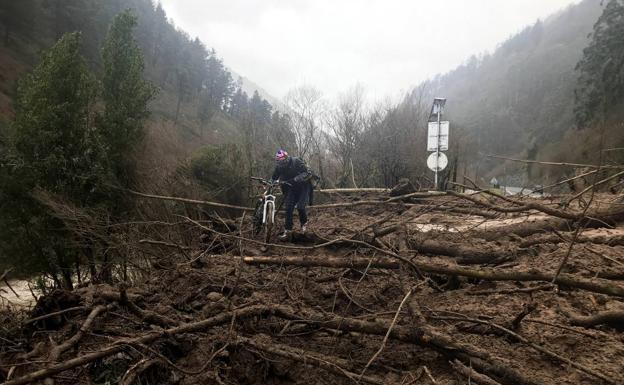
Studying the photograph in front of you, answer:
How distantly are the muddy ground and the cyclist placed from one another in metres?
2.10

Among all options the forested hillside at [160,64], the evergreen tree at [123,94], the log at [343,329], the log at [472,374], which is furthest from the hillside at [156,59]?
the log at [472,374]

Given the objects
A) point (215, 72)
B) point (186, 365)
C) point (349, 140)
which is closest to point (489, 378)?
point (186, 365)

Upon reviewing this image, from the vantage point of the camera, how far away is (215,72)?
74562 millimetres

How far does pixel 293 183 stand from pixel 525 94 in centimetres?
7455

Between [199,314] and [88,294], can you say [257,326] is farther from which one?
[88,294]

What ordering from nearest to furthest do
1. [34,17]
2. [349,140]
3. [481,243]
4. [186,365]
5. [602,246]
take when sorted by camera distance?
[186,365]
[602,246]
[481,243]
[349,140]
[34,17]

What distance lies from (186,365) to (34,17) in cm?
4819

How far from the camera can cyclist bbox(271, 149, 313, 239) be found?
681 centimetres

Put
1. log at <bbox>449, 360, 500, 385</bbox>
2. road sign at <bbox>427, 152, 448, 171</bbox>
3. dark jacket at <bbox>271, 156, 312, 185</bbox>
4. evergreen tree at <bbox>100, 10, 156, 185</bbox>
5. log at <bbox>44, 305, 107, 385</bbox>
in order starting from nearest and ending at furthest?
log at <bbox>449, 360, 500, 385</bbox> < log at <bbox>44, 305, 107, 385</bbox> < dark jacket at <bbox>271, 156, 312, 185</bbox> < road sign at <bbox>427, 152, 448, 171</bbox> < evergreen tree at <bbox>100, 10, 156, 185</bbox>

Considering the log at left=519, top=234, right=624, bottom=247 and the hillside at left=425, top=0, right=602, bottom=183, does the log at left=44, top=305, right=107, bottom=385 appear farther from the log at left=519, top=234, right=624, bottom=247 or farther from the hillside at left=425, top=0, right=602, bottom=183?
the hillside at left=425, top=0, right=602, bottom=183

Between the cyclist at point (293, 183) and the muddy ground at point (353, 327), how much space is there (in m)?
2.10

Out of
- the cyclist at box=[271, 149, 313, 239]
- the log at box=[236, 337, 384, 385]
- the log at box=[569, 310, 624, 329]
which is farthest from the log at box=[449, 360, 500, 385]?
the cyclist at box=[271, 149, 313, 239]

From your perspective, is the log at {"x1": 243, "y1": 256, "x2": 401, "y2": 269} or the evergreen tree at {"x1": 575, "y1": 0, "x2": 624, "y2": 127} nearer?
the log at {"x1": 243, "y1": 256, "x2": 401, "y2": 269}

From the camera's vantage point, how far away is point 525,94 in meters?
69.2
